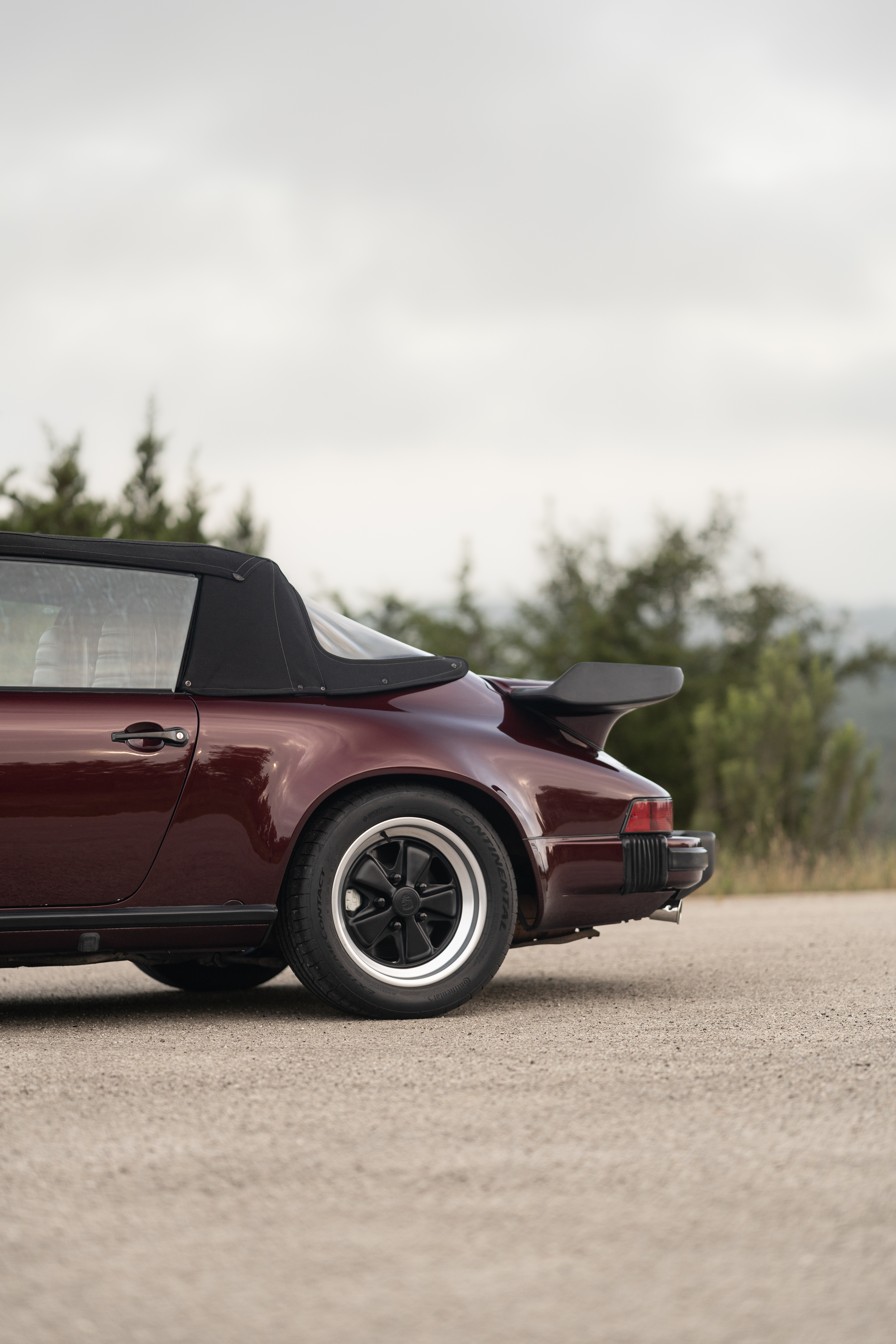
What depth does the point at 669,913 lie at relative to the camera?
5461 millimetres

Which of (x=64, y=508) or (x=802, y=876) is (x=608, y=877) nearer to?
(x=802, y=876)

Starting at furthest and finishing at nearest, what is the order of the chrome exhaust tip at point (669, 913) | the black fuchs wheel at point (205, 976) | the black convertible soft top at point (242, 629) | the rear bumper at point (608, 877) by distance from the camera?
the black fuchs wheel at point (205, 976) < the chrome exhaust tip at point (669, 913) < the rear bumper at point (608, 877) < the black convertible soft top at point (242, 629)

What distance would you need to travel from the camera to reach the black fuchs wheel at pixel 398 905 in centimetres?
479

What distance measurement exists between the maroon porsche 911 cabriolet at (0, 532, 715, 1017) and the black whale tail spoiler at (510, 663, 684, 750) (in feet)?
0.04

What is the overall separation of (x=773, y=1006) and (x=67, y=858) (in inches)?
97.7

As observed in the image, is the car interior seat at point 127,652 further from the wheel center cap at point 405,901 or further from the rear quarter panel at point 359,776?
the wheel center cap at point 405,901

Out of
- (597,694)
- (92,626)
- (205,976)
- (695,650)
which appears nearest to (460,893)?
(597,694)

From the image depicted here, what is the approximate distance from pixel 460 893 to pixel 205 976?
5.62 feet

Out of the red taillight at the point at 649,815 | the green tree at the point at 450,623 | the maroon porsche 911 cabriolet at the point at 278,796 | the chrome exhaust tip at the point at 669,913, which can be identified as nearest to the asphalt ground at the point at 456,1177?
the maroon porsche 911 cabriolet at the point at 278,796

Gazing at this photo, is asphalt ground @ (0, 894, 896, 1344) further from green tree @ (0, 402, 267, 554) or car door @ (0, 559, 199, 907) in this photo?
green tree @ (0, 402, 267, 554)

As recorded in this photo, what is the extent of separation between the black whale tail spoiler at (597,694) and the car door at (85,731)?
1.36 meters

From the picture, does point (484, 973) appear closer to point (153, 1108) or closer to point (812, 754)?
point (153, 1108)

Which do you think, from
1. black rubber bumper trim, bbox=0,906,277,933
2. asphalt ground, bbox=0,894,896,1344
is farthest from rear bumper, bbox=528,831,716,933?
black rubber bumper trim, bbox=0,906,277,933

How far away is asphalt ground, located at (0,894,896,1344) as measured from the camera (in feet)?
7.14
